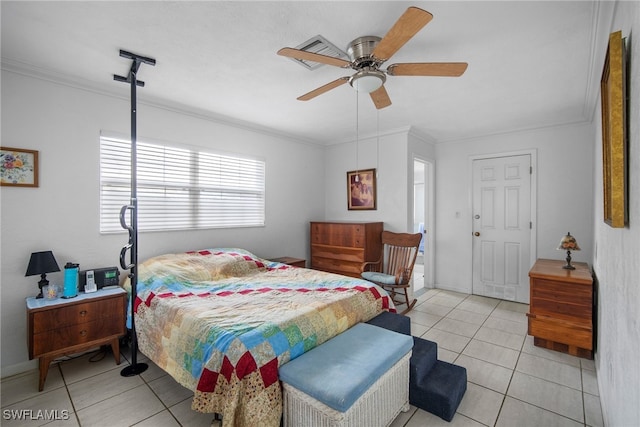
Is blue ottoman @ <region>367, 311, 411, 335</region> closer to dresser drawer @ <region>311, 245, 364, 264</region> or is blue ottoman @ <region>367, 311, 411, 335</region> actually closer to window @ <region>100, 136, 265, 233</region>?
dresser drawer @ <region>311, 245, 364, 264</region>

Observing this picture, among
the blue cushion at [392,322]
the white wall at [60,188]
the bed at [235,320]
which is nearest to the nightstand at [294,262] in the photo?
the bed at [235,320]

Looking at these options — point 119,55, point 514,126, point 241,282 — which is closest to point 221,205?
point 241,282

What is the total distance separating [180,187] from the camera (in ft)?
11.3

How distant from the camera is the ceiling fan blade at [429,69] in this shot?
1.82 m

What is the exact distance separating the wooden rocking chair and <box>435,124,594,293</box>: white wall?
1.11 meters

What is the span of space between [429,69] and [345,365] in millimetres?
1886

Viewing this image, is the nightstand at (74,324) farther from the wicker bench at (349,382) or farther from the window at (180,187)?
the wicker bench at (349,382)

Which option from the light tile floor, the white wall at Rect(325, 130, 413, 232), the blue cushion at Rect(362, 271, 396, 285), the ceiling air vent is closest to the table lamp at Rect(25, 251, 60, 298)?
the light tile floor

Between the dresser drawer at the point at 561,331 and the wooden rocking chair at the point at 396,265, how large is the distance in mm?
1331

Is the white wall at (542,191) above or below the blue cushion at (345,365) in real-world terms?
above

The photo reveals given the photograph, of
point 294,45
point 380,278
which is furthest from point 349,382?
point 380,278

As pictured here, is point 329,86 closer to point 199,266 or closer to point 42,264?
point 199,266

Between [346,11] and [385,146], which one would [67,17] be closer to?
[346,11]

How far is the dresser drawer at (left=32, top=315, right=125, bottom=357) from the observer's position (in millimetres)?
2178
